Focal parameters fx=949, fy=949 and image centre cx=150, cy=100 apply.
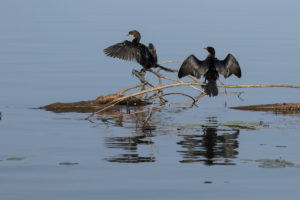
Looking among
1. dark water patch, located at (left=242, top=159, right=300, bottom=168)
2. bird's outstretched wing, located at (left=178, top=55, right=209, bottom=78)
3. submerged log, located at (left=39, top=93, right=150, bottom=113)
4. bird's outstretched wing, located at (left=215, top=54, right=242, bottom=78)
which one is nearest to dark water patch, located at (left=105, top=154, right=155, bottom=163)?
dark water patch, located at (left=242, top=159, right=300, bottom=168)

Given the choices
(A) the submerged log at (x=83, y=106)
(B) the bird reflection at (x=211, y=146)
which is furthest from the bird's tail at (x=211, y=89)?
(A) the submerged log at (x=83, y=106)

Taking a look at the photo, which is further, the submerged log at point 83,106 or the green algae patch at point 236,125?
the submerged log at point 83,106

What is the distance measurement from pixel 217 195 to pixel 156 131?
4980 mm

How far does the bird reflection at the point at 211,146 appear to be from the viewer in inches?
520

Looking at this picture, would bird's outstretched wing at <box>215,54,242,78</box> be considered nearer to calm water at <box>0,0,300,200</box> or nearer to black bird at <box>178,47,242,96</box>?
black bird at <box>178,47,242,96</box>

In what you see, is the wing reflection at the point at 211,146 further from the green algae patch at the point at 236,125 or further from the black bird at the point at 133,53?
the black bird at the point at 133,53

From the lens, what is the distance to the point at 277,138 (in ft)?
49.9

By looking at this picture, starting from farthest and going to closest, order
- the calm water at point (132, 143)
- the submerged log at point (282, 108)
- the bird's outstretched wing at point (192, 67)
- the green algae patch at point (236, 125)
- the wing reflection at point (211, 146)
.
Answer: the submerged log at point (282, 108) < the green algae patch at point (236, 125) < the bird's outstretched wing at point (192, 67) < the wing reflection at point (211, 146) < the calm water at point (132, 143)

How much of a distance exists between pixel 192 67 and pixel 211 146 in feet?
6.20

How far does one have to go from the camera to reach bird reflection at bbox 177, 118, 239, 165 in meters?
13.2

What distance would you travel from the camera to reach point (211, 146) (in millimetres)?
14336

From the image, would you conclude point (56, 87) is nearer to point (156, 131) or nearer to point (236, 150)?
point (156, 131)

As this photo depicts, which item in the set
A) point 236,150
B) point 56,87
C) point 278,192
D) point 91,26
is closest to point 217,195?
point 278,192

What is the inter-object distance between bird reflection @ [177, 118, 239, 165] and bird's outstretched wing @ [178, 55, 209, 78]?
1.03 m
